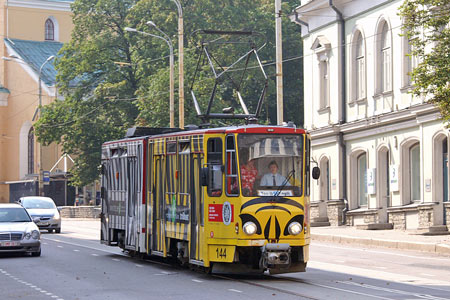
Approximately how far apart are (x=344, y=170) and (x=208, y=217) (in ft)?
81.7

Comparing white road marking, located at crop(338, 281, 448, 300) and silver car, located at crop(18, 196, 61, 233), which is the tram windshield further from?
silver car, located at crop(18, 196, 61, 233)

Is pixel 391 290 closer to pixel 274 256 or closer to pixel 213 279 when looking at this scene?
pixel 274 256

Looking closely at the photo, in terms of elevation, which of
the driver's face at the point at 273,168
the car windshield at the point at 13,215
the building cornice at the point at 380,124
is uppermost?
the building cornice at the point at 380,124

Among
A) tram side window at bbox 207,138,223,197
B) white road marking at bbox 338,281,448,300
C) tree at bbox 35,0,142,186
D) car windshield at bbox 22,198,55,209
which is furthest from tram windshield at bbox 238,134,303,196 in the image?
tree at bbox 35,0,142,186

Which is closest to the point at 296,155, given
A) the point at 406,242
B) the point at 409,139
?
the point at 406,242

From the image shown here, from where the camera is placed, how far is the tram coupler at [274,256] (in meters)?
17.7

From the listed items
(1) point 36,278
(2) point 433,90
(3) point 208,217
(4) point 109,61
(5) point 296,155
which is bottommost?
(1) point 36,278

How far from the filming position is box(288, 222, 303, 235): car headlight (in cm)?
1808

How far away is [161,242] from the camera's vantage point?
69.3ft

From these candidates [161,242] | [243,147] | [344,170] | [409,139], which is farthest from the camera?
[344,170]

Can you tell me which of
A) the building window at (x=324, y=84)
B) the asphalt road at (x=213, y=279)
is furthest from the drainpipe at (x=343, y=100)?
the asphalt road at (x=213, y=279)

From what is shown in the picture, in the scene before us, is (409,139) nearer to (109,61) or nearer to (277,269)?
(277,269)

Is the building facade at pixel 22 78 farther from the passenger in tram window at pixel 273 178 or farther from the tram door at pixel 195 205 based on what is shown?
the passenger in tram window at pixel 273 178

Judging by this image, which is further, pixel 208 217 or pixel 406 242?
pixel 406 242
